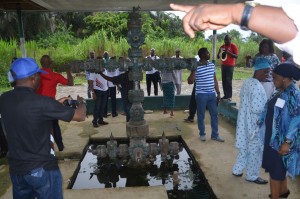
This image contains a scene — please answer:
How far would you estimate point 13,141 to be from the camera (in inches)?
101

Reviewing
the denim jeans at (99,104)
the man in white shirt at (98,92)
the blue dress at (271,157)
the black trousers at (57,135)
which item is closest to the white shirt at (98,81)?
the man in white shirt at (98,92)

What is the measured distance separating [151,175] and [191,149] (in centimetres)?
125

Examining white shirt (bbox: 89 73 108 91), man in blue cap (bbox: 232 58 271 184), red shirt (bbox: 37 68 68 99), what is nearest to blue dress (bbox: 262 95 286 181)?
man in blue cap (bbox: 232 58 271 184)

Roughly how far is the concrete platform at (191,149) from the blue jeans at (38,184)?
54.8 inches

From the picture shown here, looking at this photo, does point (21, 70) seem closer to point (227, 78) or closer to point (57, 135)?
point (57, 135)

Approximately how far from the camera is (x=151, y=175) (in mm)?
4961

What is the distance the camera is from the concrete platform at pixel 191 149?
406 centimetres

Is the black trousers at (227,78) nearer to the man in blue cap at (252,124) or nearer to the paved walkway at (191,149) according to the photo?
the paved walkway at (191,149)

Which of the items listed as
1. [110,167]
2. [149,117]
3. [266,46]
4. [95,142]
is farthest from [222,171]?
[149,117]

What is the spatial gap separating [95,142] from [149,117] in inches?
86.6

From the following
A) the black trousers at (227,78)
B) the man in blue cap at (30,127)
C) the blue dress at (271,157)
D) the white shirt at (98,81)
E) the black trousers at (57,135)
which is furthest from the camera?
the black trousers at (227,78)

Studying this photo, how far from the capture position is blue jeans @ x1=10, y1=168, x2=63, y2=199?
2553 millimetres

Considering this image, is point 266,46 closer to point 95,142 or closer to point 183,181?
point 183,181

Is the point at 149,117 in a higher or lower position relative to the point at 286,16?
lower
